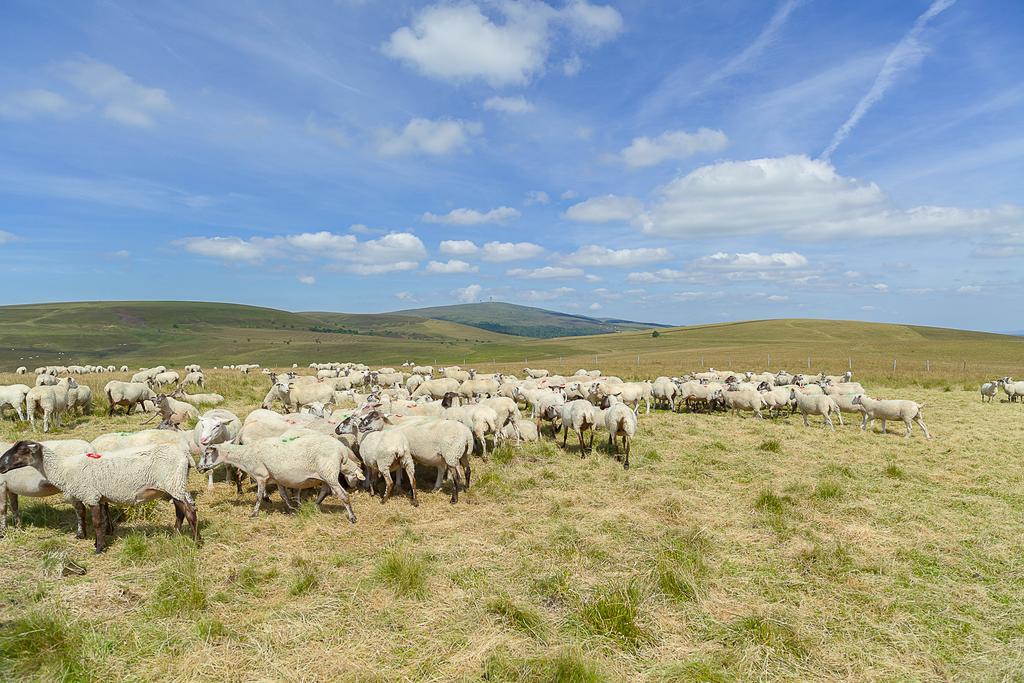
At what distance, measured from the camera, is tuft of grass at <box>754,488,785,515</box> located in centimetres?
936

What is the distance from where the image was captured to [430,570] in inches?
271

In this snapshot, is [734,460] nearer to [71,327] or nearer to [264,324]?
[71,327]

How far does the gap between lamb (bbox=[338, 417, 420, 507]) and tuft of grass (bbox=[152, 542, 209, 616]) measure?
3725mm

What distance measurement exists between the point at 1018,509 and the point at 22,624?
15931 millimetres

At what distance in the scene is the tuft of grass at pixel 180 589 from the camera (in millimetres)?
5867

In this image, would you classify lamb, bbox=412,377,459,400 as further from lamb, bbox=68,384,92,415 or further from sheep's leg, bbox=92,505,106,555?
sheep's leg, bbox=92,505,106,555

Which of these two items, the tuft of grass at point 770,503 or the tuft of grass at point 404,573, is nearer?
the tuft of grass at point 404,573

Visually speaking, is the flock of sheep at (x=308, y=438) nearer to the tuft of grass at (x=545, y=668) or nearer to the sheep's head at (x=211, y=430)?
the sheep's head at (x=211, y=430)

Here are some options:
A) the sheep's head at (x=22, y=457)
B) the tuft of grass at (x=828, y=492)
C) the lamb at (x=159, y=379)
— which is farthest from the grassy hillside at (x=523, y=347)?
the sheep's head at (x=22, y=457)

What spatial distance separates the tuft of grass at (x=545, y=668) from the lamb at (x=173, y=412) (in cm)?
1161

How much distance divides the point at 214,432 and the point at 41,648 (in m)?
6.42

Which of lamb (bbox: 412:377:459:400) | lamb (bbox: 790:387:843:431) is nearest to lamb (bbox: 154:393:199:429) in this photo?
lamb (bbox: 412:377:459:400)

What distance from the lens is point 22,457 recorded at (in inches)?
297

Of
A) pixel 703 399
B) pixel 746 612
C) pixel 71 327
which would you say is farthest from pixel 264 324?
pixel 746 612
